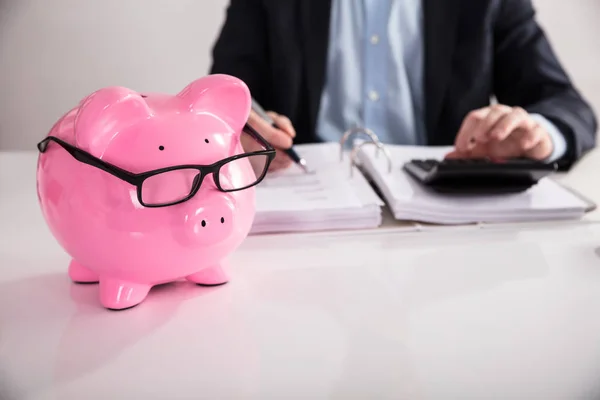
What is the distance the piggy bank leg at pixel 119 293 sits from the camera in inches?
16.1

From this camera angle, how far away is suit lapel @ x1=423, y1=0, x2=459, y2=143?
105 cm

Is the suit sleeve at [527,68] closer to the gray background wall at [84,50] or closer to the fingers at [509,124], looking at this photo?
the fingers at [509,124]

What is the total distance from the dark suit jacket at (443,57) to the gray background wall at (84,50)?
0.26 feet

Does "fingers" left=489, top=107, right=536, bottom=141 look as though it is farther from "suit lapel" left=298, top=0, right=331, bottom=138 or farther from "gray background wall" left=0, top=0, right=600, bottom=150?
"gray background wall" left=0, top=0, right=600, bottom=150

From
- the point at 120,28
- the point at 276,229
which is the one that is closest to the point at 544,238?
the point at 276,229

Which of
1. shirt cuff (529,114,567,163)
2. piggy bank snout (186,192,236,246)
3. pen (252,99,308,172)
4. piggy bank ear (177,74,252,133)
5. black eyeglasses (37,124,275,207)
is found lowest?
shirt cuff (529,114,567,163)

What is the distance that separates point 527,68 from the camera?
3.60ft

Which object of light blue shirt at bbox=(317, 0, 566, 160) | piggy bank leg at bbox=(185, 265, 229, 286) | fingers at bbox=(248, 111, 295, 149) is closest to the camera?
piggy bank leg at bbox=(185, 265, 229, 286)

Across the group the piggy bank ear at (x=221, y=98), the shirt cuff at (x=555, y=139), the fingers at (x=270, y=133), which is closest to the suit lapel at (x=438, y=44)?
the shirt cuff at (x=555, y=139)

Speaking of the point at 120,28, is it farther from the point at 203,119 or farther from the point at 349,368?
the point at 349,368

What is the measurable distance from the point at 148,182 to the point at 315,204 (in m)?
0.28

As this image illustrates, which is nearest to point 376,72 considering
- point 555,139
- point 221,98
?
point 555,139

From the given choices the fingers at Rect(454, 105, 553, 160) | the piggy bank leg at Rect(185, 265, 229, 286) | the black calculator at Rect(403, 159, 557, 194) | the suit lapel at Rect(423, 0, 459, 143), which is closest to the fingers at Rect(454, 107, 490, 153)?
the fingers at Rect(454, 105, 553, 160)

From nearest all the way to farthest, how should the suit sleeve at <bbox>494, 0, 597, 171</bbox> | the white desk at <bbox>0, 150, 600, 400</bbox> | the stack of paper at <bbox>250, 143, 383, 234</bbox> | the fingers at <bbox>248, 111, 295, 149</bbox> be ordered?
the white desk at <bbox>0, 150, 600, 400</bbox> < the stack of paper at <bbox>250, 143, 383, 234</bbox> < the fingers at <bbox>248, 111, 295, 149</bbox> < the suit sleeve at <bbox>494, 0, 597, 171</bbox>
